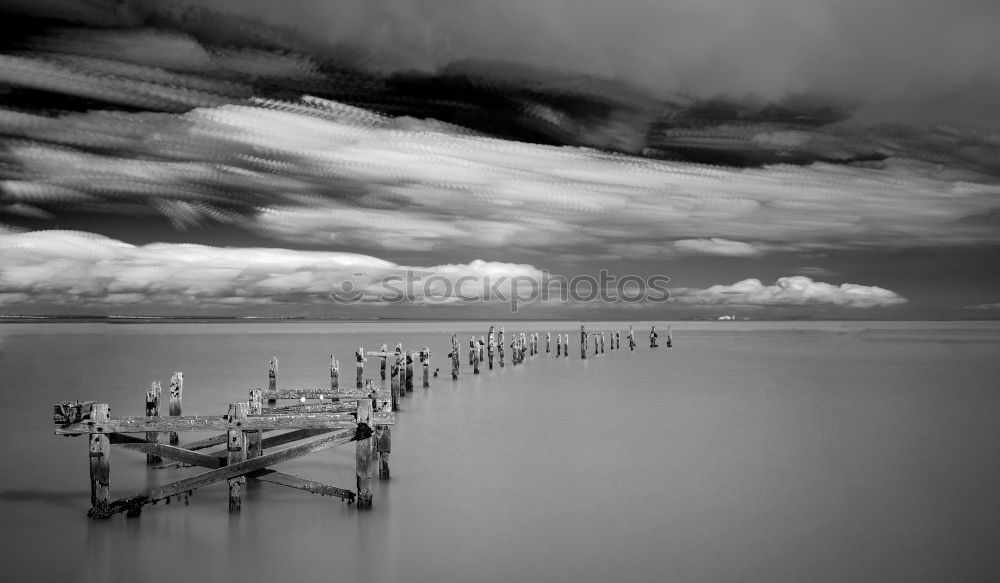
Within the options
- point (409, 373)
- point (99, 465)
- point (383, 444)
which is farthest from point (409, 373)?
point (99, 465)

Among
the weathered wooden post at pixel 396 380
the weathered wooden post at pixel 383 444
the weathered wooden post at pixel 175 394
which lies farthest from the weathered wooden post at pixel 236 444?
the weathered wooden post at pixel 396 380

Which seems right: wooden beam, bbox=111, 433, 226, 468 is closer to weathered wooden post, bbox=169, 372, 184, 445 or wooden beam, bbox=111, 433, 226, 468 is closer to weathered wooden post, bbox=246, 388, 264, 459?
weathered wooden post, bbox=246, 388, 264, 459

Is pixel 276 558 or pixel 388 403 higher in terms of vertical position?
pixel 388 403

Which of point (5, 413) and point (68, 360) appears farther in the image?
point (68, 360)

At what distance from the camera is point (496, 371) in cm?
3644

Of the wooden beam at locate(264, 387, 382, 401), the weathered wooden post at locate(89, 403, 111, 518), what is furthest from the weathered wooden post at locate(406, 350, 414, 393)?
the weathered wooden post at locate(89, 403, 111, 518)

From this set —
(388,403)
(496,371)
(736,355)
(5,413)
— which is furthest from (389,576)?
(736,355)

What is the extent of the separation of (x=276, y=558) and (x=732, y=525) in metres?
6.29

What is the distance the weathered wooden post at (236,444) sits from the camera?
9914 millimetres

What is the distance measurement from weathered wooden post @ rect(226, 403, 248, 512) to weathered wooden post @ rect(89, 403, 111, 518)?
1.59 metres

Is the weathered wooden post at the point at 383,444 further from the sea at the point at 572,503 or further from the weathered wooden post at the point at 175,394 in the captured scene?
the weathered wooden post at the point at 175,394

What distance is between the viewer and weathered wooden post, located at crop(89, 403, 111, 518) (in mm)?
9688

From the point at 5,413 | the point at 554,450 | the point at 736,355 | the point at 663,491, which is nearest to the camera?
the point at 663,491

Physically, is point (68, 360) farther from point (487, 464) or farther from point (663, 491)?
point (663, 491)
